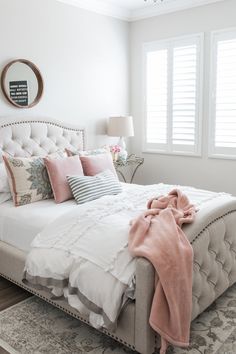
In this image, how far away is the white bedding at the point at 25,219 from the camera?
2791 millimetres

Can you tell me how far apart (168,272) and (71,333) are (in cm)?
88

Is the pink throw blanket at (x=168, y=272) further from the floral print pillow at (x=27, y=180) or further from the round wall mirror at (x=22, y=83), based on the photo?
the round wall mirror at (x=22, y=83)

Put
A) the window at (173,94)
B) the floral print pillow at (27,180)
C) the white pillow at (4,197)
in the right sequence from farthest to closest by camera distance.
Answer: the window at (173,94)
the white pillow at (4,197)
the floral print pillow at (27,180)

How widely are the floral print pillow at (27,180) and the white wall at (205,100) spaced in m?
2.13

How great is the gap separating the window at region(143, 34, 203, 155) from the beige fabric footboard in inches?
78.5

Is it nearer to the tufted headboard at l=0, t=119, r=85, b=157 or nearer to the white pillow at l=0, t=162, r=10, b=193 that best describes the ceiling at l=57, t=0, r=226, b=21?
the tufted headboard at l=0, t=119, r=85, b=157

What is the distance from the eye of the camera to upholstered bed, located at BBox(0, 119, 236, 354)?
2020mm

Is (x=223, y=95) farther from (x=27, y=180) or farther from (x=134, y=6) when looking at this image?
(x=27, y=180)

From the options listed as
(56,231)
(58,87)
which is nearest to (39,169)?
(56,231)

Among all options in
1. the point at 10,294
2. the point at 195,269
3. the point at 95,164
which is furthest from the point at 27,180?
the point at 195,269

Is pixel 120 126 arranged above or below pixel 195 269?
above

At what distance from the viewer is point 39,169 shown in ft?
11.0

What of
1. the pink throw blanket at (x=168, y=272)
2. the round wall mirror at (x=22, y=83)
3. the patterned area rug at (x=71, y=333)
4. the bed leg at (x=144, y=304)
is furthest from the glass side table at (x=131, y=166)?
the bed leg at (x=144, y=304)

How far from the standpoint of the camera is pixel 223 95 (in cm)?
436
